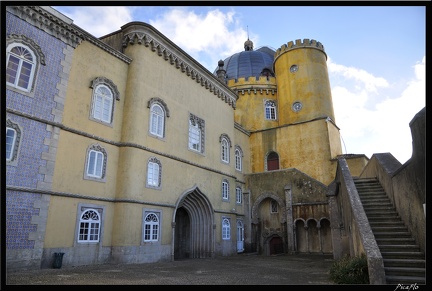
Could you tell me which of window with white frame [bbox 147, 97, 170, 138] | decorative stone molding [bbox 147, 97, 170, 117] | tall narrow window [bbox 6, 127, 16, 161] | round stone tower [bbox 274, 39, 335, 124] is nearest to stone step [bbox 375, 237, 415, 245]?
window with white frame [bbox 147, 97, 170, 138]

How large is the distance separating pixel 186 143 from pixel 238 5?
13.4 m

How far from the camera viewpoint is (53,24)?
1316cm

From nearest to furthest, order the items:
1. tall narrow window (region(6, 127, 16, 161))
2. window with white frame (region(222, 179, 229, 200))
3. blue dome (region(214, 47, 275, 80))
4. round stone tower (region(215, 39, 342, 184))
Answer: tall narrow window (region(6, 127, 16, 161)) → window with white frame (region(222, 179, 229, 200)) → round stone tower (region(215, 39, 342, 184)) → blue dome (region(214, 47, 275, 80))

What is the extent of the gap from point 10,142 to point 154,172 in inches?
264

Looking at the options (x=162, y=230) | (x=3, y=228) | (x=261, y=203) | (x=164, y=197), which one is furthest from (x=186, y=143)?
(x=3, y=228)

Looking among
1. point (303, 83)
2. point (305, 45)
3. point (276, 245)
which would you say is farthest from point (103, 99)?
point (305, 45)

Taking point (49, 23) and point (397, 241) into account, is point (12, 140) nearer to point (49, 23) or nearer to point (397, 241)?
point (49, 23)

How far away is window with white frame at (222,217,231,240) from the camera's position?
20.4m

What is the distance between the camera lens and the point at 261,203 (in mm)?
23672

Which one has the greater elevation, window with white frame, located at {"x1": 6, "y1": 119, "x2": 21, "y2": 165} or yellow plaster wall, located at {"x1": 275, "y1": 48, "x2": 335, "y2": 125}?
yellow plaster wall, located at {"x1": 275, "y1": 48, "x2": 335, "y2": 125}

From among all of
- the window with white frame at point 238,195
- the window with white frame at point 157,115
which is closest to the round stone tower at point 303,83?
the window with white frame at point 238,195

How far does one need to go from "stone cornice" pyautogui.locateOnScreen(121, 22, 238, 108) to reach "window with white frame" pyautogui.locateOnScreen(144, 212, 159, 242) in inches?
355

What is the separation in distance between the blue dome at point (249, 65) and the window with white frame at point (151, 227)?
21384mm

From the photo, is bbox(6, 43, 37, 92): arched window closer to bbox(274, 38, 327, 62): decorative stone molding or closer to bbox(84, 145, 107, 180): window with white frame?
bbox(84, 145, 107, 180): window with white frame
